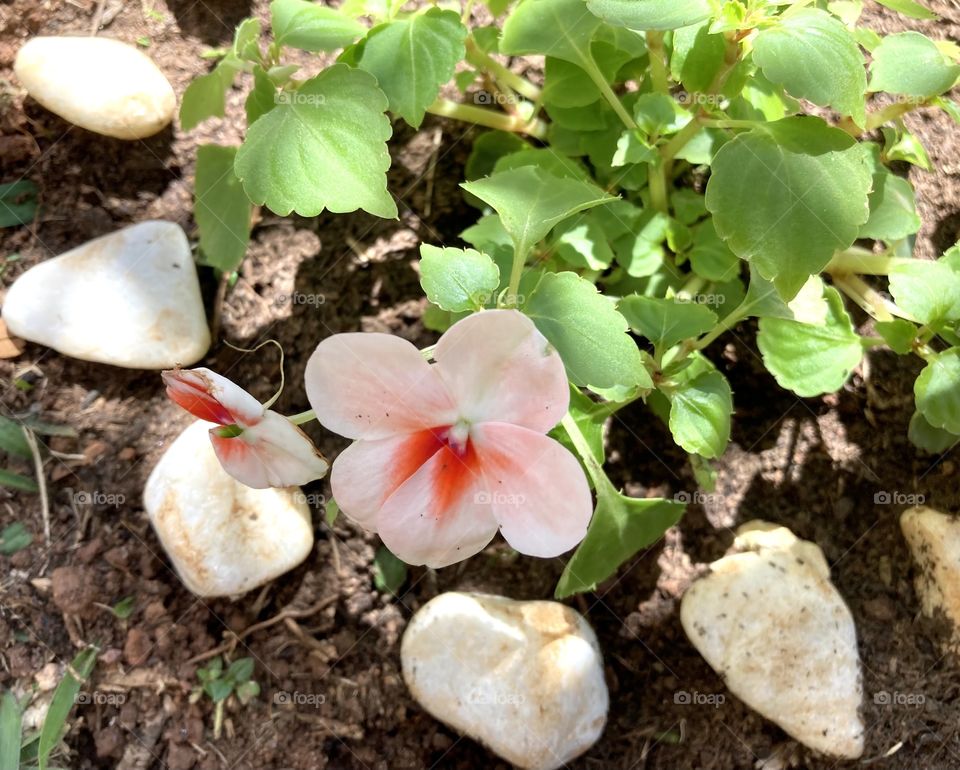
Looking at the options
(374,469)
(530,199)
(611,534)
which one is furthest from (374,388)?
(611,534)

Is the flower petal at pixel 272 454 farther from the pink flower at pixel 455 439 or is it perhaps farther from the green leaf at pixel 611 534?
the green leaf at pixel 611 534

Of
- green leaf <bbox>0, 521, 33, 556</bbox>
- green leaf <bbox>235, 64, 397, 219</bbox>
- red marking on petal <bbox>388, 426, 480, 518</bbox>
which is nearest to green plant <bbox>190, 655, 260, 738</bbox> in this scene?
green leaf <bbox>0, 521, 33, 556</bbox>

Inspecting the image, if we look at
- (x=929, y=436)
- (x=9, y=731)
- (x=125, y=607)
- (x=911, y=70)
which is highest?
(x=911, y=70)

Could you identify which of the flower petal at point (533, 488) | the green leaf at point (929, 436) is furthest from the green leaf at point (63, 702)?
the green leaf at point (929, 436)

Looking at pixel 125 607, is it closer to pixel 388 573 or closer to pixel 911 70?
pixel 388 573

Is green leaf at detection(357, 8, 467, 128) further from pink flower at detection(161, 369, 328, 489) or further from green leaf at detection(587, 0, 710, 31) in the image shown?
pink flower at detection(161, 369, 328, 489)

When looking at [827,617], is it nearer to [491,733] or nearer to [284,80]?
[491,733]
